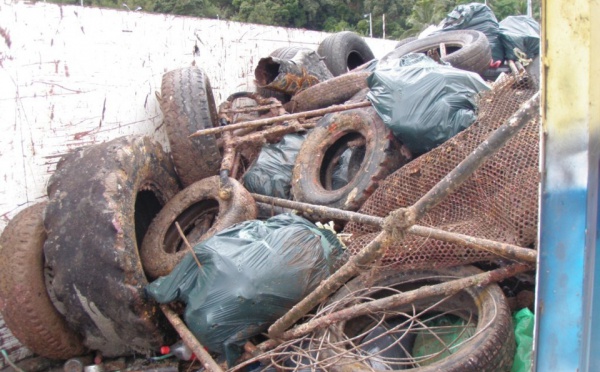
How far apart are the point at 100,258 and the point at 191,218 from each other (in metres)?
1.10

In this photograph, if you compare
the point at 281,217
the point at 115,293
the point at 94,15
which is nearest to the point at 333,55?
the point at 94,15

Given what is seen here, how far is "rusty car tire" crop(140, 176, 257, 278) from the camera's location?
3170 mm

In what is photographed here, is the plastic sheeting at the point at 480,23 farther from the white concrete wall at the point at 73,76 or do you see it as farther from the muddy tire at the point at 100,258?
the muddy tire at the point at 100,258

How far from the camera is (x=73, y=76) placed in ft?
12.9

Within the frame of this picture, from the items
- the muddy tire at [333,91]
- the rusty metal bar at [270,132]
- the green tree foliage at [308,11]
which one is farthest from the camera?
the green tree foliage at [308,11]

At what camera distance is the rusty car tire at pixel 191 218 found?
317 cm

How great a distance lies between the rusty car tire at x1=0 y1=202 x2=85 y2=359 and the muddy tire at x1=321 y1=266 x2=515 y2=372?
62.0 inches

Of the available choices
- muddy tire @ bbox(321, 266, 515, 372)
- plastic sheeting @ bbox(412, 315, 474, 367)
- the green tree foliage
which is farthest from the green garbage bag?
the green tree foliage

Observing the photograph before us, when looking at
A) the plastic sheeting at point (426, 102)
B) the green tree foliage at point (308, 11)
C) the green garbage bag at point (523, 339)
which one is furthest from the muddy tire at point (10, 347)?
the green tree foliage at point (308, 11)

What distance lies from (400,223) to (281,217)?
1.51 m

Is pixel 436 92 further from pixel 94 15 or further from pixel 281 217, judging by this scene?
pixel 94 15

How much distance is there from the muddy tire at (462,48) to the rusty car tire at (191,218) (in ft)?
7.03

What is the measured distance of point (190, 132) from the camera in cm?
381

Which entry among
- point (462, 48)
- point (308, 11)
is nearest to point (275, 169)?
point (462, 48)
